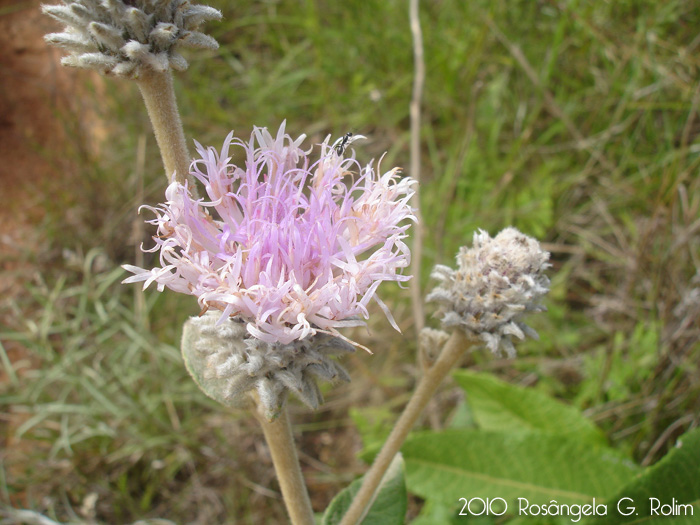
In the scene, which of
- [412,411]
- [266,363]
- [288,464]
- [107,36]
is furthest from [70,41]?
[412,411]

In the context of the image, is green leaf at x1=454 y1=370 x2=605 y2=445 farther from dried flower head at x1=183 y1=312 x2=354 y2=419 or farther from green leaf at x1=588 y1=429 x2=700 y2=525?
dried flower head at x1=183 y1=312 x2=354 y2=419

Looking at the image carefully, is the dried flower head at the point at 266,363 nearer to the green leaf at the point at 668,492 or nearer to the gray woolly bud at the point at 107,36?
the gray woolly bud at the point at 107,36

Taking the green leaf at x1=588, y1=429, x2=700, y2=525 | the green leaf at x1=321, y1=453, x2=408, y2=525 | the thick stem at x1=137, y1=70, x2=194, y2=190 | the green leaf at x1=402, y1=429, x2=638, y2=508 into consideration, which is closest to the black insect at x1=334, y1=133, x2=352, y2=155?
the thick stem at x1=137, y1=70, x2=194, y2=190

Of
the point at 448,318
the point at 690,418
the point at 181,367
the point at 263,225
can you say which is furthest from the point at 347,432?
the point at 263,225

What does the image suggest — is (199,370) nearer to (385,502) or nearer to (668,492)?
(385,502)

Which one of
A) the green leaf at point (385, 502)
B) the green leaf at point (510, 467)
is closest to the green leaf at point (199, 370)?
the green leaf at point (385, 502)

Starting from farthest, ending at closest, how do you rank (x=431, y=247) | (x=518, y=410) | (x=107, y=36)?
(x=431, y=247)
(x=518, y=410)
(x=107, y=36)
